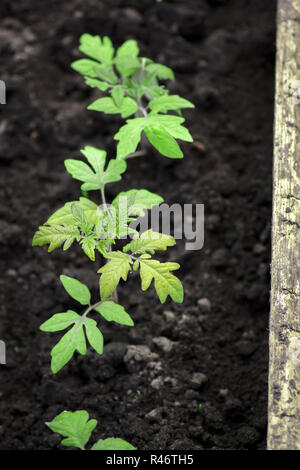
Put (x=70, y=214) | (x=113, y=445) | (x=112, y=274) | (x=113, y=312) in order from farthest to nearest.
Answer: (x=70, y=214) → (x=113, y=312) → (x=112, y=274) → (x=113, y=445)

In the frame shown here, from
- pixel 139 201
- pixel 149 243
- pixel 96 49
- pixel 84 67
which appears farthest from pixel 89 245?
pixel 96 49

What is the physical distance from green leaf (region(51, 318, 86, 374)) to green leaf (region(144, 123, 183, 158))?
2.33 ft

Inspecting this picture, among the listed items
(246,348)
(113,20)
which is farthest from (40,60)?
(246,348)

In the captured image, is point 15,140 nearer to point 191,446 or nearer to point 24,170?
point 24,170

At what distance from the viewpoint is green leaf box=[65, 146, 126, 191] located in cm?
228

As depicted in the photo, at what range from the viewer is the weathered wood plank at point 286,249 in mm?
1674

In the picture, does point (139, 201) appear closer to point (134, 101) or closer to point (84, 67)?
point (134, 101)

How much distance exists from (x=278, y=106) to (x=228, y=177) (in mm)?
700

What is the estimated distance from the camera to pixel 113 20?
3699 mm

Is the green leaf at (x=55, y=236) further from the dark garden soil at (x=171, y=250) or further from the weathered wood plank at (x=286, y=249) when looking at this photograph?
the weathered wood plank at (x=286, y=249)

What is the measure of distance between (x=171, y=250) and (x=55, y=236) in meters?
0.90

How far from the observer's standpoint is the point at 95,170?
2322 millimetres

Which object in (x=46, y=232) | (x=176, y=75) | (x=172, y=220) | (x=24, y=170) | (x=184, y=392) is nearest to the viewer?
(x=46, y=232)

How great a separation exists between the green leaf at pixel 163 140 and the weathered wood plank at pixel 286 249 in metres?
0.44
